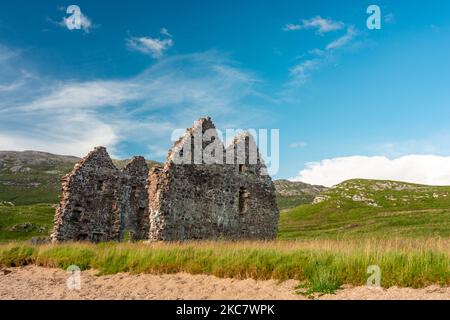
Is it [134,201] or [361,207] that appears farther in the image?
[361,207]

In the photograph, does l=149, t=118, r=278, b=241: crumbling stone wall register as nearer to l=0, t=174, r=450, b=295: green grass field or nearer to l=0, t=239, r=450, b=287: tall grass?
l=0, t=174, r=450, b=295: green grass field

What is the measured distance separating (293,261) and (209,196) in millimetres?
11264

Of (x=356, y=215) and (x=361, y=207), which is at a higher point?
(x=361, y=207)

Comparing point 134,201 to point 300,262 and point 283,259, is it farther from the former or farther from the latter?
point 300,262

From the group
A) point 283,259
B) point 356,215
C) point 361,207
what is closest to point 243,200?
point 283,259

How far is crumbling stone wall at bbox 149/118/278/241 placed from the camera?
854 inches

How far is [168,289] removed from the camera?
12.5 meters

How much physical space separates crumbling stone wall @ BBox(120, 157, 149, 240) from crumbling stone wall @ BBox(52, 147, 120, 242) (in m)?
0.82

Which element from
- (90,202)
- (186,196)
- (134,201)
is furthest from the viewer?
(134,201)

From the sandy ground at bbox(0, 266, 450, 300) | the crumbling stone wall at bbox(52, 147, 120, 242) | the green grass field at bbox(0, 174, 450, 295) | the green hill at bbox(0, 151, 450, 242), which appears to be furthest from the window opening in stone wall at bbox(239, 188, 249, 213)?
the green hill at bbox(0, 151, 450, 242)

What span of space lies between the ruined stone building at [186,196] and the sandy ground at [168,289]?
6434 millimetres

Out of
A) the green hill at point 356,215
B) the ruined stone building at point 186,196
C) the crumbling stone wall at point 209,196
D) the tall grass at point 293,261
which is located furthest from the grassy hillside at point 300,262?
the green hill at point 356,215

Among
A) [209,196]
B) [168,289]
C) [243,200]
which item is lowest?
[168,289]
